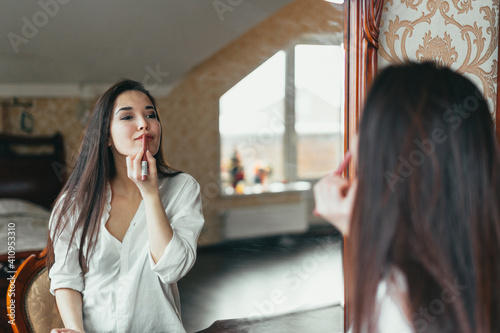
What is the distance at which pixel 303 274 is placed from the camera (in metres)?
1.35

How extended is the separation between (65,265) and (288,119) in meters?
0.73

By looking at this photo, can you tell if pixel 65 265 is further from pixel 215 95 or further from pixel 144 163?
pixel 215 95

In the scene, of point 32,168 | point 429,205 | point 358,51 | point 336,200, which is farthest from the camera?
point 358,51

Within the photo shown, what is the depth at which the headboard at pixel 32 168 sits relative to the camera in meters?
1.04

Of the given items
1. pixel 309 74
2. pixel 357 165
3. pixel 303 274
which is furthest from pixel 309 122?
pixel 357 165

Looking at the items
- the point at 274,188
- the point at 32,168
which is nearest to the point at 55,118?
the point at 32,168

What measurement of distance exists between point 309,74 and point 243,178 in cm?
41

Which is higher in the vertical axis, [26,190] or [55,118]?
[55,118]

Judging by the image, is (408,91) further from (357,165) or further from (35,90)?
(35,90)

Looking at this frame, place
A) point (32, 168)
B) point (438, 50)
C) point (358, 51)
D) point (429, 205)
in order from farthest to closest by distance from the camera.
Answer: point (438, 50) → point (358, 51) → point (32, 168) → point (429, 205)

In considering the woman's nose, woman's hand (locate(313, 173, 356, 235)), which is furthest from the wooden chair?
woman's hand (locate(313, 173, 356, 235))

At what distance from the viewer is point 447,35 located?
1455 millimetres

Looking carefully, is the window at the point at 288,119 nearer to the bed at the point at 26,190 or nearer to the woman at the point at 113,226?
the woman at the point at 113,226

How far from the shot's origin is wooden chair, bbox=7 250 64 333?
43.0 inches
